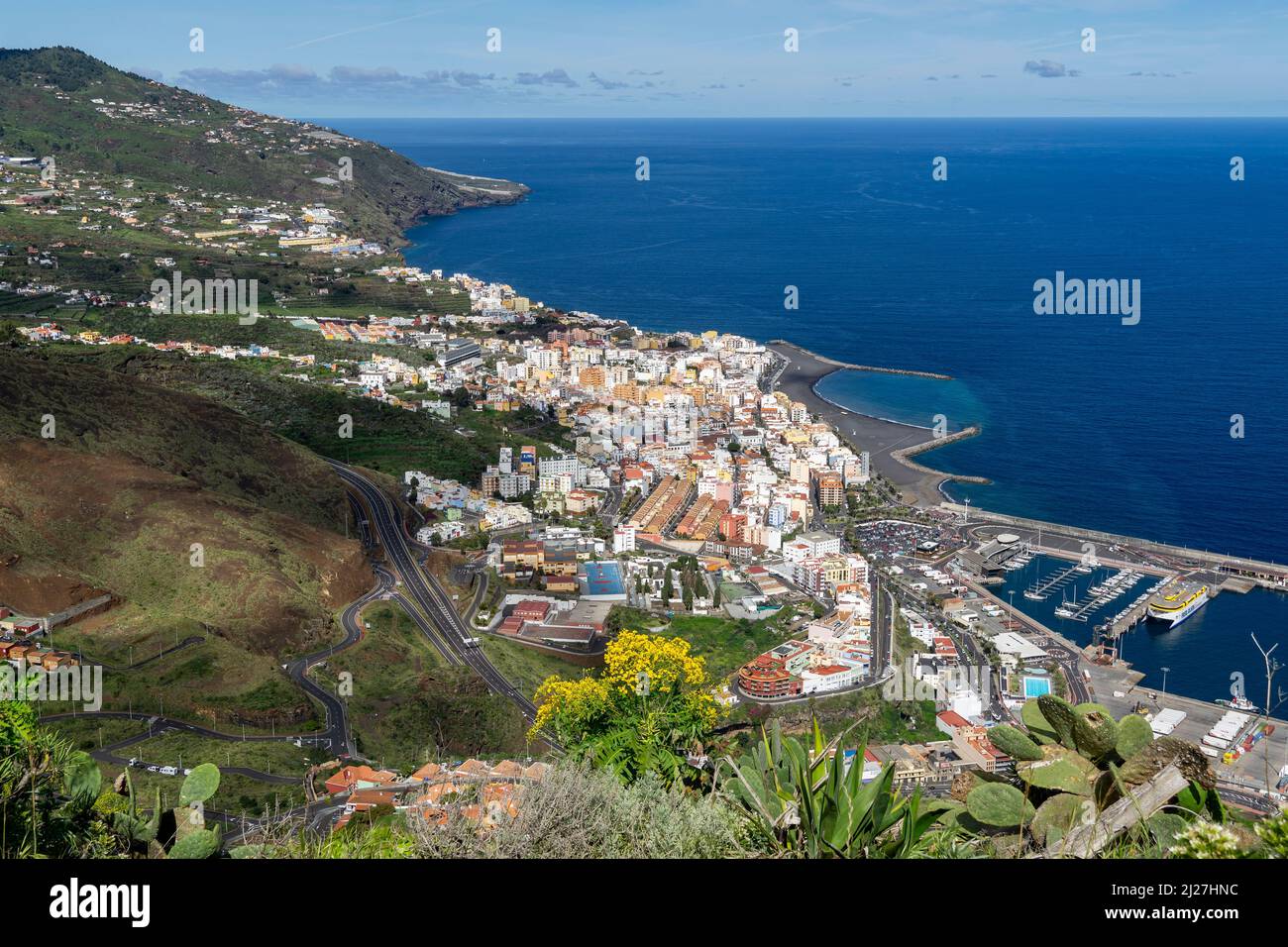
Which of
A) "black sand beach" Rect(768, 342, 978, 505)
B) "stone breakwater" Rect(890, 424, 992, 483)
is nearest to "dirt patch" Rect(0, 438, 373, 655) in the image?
"black sand beach" Rect(768, 342, 978, 505)

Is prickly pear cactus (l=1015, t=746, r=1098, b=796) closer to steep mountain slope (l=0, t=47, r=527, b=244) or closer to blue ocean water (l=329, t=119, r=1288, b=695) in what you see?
blue ocean water (l=329, t=119, r=1288, b=695)

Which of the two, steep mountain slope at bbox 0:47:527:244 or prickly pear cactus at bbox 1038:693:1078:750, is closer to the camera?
prickly pear cactus at bbox 1038:693:1078:750

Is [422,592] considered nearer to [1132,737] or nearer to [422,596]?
[422,596]

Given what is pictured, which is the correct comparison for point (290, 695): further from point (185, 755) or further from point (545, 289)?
point (545, 289)

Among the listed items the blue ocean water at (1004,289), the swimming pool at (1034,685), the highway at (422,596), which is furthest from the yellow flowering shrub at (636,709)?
the blue ocean water at (1004,289)

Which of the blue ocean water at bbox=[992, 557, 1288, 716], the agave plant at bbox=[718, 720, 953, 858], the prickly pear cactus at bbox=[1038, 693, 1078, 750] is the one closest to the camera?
the agave plant at bbox=[718, 720, 953, 858]

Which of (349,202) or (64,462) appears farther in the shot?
(349,202)

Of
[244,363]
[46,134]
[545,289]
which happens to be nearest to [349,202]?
[46,134]
